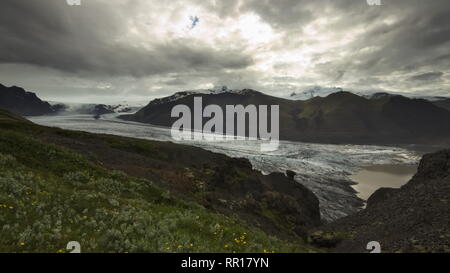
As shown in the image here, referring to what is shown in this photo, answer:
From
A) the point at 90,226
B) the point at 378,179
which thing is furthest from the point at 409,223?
the point at 378,179

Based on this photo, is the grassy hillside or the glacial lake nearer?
the grassy hillside

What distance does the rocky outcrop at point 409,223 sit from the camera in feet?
78.5

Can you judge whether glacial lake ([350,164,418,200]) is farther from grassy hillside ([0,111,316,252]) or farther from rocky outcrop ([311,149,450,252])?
grassy hillside ([0,111,316,252])

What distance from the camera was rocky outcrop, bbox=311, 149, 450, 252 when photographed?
23.9 meters

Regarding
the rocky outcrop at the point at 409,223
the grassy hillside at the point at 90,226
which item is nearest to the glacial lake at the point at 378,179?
the rocky outcrop at the point at 409,223

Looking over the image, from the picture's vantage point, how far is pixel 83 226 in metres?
10.9

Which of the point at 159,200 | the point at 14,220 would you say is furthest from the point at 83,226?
the point at 159,200

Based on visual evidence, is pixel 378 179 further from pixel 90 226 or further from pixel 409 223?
pixel 90 226

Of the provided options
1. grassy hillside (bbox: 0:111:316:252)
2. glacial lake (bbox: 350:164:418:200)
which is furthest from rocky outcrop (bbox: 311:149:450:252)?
glacial lake (bbox: 350:164:418:200)

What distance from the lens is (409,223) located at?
2930 cm
